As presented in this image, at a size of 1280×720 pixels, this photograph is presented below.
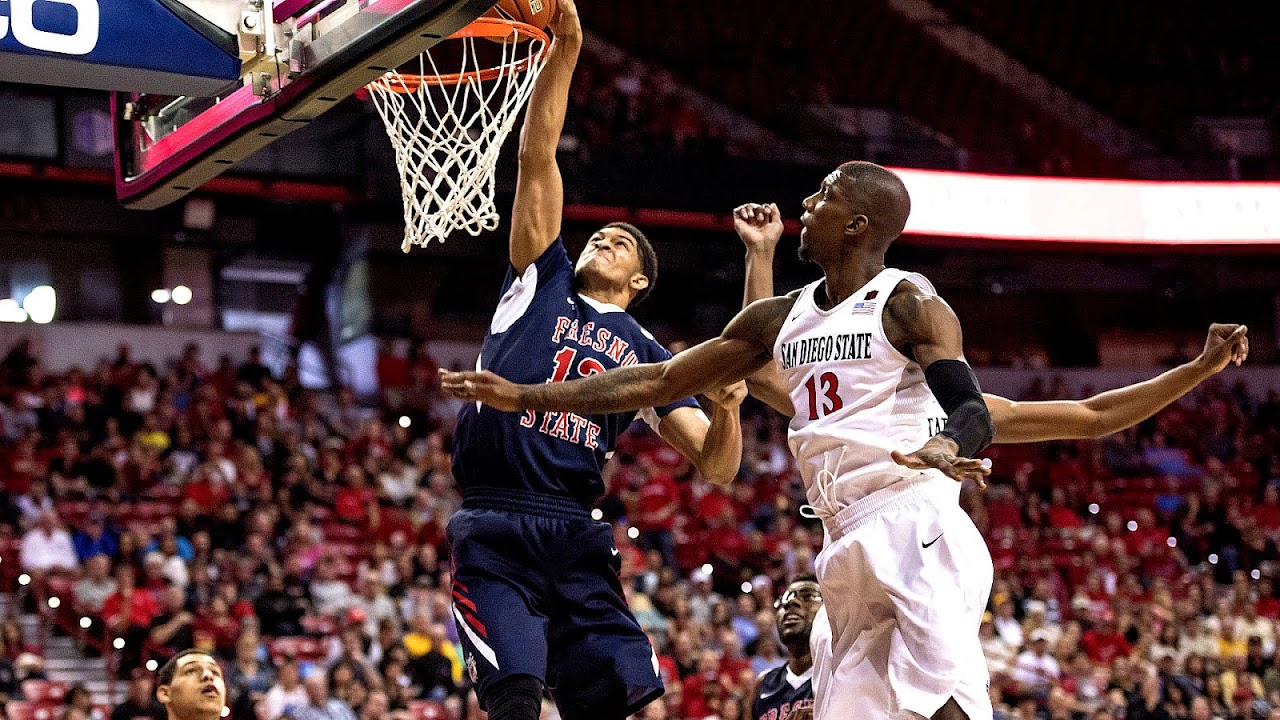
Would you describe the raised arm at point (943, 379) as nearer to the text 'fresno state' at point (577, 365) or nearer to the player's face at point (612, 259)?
the text 'fresno state' at point (577, 365)

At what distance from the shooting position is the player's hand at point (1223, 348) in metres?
4.37

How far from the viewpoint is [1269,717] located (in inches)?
526

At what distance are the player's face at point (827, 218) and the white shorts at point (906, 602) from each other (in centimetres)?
68

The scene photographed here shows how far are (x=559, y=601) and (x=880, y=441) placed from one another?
132 cm

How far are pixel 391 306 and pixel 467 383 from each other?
16645 millimetres

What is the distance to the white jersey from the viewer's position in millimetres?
3867

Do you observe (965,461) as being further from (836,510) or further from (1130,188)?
(1130,188)

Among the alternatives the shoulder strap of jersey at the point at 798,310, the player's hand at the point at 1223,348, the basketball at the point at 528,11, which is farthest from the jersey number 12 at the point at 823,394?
the basketball at the point at 528,11

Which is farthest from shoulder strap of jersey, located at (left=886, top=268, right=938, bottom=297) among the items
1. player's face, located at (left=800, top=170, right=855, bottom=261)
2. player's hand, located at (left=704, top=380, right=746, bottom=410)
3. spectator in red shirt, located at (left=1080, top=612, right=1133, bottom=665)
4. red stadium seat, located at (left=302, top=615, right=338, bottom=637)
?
spectator in red shirt, located at (left=1080, top=612, right=1133, bottom=665)

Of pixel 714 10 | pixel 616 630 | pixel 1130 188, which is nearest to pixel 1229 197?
pixel 1130 188

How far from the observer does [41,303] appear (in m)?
19.5

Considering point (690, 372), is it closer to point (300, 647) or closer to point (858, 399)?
point (858, 399)

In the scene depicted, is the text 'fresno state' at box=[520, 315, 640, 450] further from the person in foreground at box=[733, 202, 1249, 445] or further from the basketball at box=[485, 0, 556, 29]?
the basketball at box=[485, 0, 556, 29]

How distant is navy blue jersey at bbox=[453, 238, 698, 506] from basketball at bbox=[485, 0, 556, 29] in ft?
2.59
